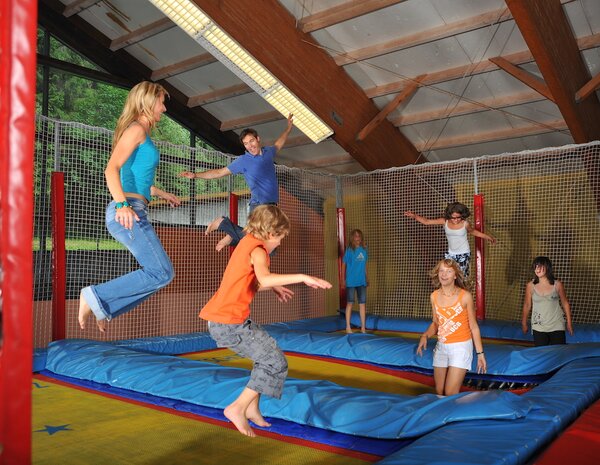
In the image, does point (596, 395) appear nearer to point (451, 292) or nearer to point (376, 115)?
point (451, 292)

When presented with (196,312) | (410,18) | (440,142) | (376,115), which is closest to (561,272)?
(440,142)

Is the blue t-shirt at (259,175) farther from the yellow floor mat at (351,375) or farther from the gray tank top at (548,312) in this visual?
the gray tank top at (548,312)

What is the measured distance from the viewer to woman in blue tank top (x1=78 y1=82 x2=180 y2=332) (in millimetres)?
2496

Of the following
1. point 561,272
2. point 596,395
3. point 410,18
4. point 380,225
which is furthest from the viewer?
point 380,225

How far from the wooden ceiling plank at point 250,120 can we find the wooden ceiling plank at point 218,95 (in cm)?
43

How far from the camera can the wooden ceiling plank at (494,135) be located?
6.16m

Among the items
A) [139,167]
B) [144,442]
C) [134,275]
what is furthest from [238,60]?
[144,442]

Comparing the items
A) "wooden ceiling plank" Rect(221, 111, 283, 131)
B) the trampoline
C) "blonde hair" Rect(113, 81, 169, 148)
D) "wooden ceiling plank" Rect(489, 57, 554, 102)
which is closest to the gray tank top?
the trampoline

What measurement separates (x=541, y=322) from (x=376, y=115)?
3350 mm

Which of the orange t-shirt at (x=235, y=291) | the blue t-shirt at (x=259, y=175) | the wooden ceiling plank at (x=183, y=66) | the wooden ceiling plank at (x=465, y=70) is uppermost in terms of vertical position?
the wooden ceiling plank at (x=183, y=66)

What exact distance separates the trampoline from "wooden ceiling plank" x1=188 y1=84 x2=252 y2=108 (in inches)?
156

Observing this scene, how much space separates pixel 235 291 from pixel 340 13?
13.2 feet

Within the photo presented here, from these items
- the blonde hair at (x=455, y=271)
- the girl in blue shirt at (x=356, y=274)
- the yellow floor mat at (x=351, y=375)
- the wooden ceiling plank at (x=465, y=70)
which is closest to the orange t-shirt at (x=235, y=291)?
the blonde hair at (x=455, y=271)

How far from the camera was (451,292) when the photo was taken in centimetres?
324
